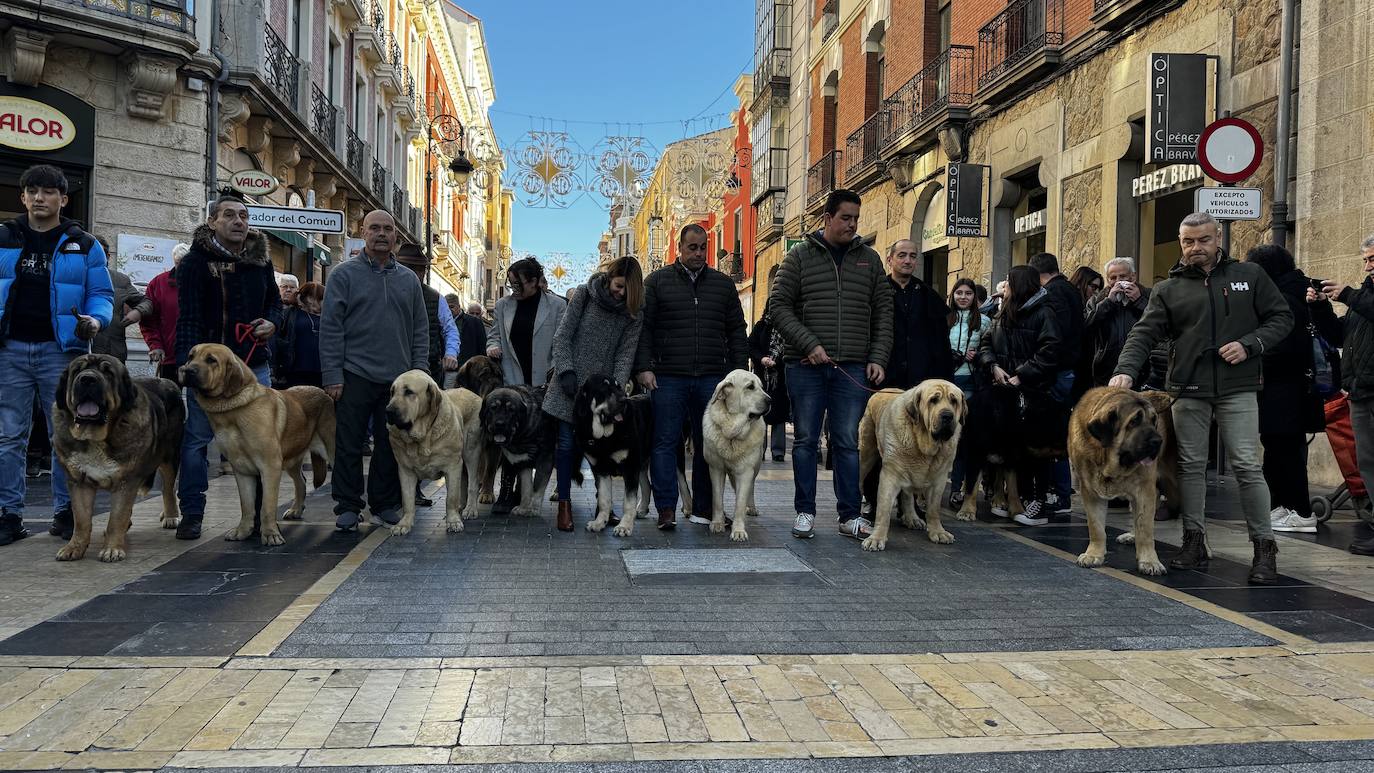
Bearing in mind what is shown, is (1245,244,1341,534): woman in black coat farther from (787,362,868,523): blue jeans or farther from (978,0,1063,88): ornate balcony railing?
(978,0,1063,88): ornate balcony railing

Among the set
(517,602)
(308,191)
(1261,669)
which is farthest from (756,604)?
(308,191)

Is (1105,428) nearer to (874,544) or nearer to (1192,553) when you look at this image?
(1192,553)

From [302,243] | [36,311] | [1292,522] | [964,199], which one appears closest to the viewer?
[36,311]

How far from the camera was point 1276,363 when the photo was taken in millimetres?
7145

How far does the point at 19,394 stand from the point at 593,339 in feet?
→ 12.0

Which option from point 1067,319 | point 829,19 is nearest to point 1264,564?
point 1067,319

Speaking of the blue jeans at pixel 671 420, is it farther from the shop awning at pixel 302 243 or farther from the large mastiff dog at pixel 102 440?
the shop awning at pixel 302 243

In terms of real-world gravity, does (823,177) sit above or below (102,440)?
above

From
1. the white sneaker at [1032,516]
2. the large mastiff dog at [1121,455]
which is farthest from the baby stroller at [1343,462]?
the large mastiff dog at [1121,455]

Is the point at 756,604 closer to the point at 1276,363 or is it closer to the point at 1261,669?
the point at 1261,669

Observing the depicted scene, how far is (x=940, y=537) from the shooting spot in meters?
6.72

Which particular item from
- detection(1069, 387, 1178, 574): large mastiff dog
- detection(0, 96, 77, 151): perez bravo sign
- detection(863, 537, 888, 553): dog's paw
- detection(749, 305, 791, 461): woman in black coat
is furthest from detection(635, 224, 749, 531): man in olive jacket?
detection(0, 96, 77, 151): perez bravo sign

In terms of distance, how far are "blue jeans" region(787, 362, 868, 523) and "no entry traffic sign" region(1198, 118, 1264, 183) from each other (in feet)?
13.5

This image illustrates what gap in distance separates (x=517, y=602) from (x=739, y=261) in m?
35.8
